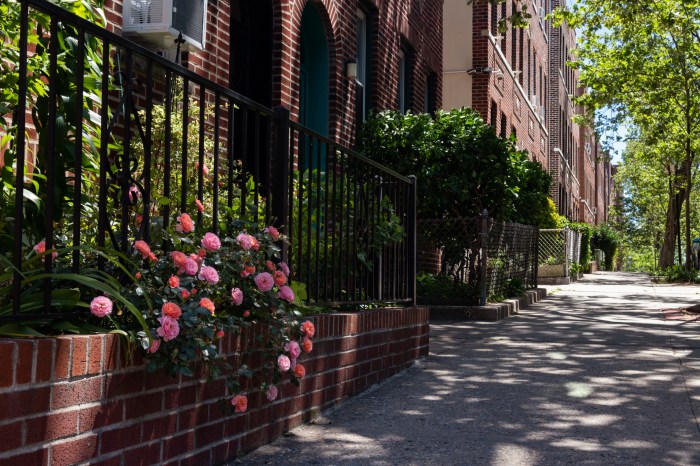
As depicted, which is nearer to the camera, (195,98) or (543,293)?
(195,98)

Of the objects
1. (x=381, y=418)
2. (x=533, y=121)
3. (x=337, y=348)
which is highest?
(x=533, y=121)

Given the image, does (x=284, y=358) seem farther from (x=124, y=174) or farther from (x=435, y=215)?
(x=435, y=215)

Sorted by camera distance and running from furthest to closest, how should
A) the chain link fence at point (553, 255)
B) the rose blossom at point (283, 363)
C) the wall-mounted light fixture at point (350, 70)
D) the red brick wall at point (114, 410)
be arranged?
1. the chain link fence at point (553, 255)
2. the wall-mounted light fixture at point (350, 70)
3. the rose blossom at point (283, 363)
4. the red brick wall at point (114, 410)

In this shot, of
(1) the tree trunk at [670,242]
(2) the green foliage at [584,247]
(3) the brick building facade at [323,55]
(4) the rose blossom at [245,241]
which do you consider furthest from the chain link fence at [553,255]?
(4) the rose blossom at [245,241]

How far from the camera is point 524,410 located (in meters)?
5.60

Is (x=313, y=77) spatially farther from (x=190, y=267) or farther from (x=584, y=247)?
(x=584, y=247)

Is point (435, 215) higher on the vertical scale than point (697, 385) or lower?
higher

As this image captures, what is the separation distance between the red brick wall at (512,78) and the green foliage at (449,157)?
4664 millimetres

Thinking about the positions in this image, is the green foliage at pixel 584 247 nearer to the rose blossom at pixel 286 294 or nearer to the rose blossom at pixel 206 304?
the rose blossom at pixel 286 294

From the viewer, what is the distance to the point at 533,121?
3128 centimetres

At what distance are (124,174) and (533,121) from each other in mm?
28758

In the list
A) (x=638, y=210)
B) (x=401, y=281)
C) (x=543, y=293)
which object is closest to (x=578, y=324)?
(x=401, y=281)

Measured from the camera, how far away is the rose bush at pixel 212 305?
3352 mm

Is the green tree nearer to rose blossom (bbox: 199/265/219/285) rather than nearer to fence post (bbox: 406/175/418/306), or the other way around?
fence post (bbox: 406/175/418/306)
